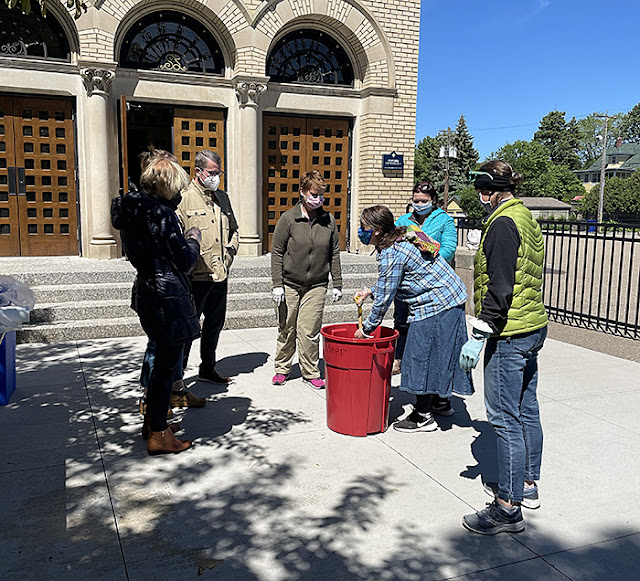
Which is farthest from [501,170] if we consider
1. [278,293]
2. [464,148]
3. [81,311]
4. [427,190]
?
[464,148]

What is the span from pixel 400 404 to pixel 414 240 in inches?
70.1

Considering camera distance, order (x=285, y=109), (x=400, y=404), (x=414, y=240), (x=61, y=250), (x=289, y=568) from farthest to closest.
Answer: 1. (x=285, y=109)
2. (x=61, y=250)
3. (x=400, y=404)
4. (x=414, y=240)
5. (x=289, y=568)

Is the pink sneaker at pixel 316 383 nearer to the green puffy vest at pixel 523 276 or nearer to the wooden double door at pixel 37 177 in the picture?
the green puffy vest at pixel 523 276

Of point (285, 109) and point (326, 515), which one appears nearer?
point (326, 515)

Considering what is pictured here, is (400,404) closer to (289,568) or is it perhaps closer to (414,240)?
(414,240)

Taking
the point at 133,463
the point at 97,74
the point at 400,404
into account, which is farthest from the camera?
the point at 97,74

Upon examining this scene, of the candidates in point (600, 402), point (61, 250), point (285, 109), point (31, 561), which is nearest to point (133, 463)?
point (31, 561)

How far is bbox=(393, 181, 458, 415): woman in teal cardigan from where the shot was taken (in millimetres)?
5703

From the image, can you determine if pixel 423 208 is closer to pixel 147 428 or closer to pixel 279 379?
pixel 279 379

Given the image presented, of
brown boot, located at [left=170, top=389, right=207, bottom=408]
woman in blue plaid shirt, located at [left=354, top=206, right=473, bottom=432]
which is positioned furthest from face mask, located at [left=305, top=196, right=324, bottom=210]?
brown boot, located at [left=170, top=389, right=207, bottom=408]

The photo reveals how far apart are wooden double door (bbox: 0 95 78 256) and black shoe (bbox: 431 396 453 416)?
8.03 meters

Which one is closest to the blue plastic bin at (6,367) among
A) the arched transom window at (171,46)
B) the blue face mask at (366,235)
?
the blue face mask at (366,235)

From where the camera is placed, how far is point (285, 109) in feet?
38.2

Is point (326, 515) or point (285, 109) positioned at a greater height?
point (285, 109)
